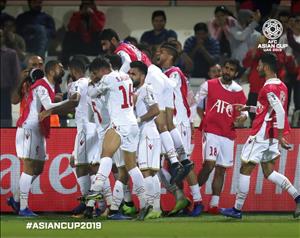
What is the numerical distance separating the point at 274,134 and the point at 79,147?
2.67m

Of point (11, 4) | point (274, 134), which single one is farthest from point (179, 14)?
point (274, 134)

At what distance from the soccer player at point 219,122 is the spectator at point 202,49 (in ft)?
9.79

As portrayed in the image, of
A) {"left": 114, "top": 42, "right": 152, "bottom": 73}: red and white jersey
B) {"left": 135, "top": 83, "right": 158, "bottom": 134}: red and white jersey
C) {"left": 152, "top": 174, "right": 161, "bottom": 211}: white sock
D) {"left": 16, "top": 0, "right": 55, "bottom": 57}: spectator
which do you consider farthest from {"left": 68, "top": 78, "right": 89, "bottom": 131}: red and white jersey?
{"left": 16, "top": 0, "right": 55, "bottom": 57}: spectator

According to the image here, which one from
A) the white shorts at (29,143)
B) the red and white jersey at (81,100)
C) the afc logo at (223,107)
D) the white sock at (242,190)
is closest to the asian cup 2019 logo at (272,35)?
the afc logo at (223,107)

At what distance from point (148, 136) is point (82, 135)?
1.02 metres

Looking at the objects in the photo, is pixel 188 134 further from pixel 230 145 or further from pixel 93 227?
pixel 93 227

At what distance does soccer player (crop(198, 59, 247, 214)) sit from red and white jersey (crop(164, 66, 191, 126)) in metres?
0.25

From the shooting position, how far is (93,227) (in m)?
15.9

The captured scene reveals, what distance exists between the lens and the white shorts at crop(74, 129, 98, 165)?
17.4m

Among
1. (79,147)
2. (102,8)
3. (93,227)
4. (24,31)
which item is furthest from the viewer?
(102,8)

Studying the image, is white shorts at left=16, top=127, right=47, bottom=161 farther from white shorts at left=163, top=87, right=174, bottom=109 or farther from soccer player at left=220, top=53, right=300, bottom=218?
soccer player at left=220, top=53, right=300, bottom=218

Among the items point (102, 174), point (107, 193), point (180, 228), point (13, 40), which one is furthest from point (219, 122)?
point (13, 40)

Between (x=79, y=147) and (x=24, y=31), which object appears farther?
(x=24, y=31)

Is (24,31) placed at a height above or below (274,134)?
above
